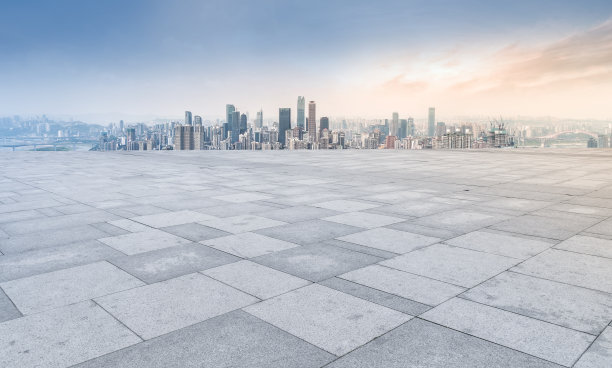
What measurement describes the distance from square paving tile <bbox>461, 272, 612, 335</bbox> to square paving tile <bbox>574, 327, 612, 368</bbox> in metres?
0.16

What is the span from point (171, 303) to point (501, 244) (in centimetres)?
613

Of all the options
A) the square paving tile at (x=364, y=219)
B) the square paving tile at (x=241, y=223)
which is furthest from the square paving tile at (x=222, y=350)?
the square paving tile at (x=364, y=219)

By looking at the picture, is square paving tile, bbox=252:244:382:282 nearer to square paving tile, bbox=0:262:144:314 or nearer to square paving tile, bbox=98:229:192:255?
square paving tile, bbox=98:229:192:255

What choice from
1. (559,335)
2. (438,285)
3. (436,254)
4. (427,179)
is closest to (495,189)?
(427,179)

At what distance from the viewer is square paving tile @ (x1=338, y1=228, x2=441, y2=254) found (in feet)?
26.5

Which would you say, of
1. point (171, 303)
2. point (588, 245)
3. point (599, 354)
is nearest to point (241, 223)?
point (171, 303)

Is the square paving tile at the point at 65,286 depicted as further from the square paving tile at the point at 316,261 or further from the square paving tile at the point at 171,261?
the square paving tile at the point at 316,261

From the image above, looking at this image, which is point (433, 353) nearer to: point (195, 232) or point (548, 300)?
point (548, 300)

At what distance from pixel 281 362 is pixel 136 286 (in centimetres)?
296

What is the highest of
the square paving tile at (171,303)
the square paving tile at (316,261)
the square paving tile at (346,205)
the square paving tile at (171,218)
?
the square paving tile at (346,205)

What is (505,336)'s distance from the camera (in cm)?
468

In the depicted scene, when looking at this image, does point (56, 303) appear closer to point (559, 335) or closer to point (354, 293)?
point (354, 293)

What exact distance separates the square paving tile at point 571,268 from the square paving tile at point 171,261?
192 inches

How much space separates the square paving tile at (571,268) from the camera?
634 centimetres
